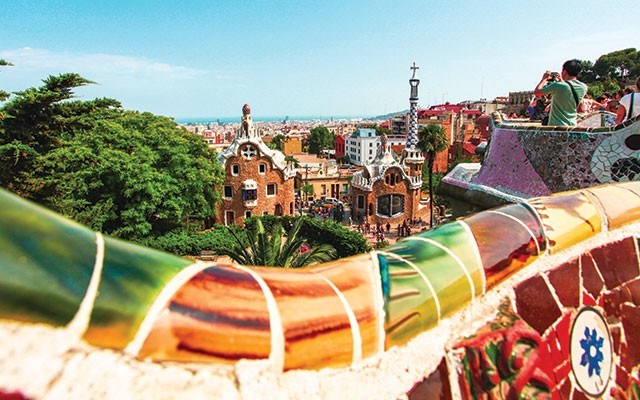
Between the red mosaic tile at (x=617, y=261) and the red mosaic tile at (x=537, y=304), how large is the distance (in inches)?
19.0

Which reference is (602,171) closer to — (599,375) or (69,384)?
(599,375)

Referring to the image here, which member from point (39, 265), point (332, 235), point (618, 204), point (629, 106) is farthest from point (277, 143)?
point (39, 265)

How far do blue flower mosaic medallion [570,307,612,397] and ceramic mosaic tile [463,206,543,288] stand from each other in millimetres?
391

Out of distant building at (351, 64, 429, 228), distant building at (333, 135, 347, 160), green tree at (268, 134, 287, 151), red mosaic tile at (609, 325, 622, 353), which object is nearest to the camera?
red mosaic tile at (609, 325, 622, 353)

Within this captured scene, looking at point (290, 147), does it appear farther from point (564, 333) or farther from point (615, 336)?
point (564, 333)

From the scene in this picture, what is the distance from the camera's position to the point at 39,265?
0.97 meters

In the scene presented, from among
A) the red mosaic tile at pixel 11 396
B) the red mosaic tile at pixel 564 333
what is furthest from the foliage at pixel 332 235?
the red mosaic tile at pixel 11 396

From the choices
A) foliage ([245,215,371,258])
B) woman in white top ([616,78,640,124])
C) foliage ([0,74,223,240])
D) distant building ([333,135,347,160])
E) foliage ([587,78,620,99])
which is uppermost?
foliage ([587,78,620,99])

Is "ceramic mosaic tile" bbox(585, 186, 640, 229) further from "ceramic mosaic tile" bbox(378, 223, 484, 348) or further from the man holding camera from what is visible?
the man holding camera

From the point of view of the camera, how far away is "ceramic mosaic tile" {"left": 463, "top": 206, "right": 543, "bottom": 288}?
1.79 metres

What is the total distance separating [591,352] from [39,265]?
2.14 m

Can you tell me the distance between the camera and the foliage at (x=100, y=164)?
11.4 meters

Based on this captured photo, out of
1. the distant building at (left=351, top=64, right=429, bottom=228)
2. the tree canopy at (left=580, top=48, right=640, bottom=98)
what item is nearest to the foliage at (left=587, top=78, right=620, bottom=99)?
the tree canopy at (left=580, top=48, right=640, bottom=98)

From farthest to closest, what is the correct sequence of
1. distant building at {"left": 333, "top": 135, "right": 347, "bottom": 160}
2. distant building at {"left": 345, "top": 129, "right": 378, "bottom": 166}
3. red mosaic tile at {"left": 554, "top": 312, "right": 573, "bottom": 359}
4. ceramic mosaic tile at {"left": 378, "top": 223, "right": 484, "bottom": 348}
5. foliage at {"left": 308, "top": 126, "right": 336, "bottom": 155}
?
foliage at {"left": 308, "top": 126, "right": 336, "bottom": 155} < distant building at {"left": 333, "top": 135, "right": 347, "bottom": 160} < distant building at {"left": 345, "top": 129, "right": 378, "bottom": 166} < red mosaic tile at {"left": 554, "top": 312, "right": 573, "bottom": 359} < ceramic mosaic tile at {"left": 378, "top": 223, "right": 484, "bottom": 348}
